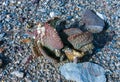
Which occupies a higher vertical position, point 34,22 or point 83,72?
point 34,22

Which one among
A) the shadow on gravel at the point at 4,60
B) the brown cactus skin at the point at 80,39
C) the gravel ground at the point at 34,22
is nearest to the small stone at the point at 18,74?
the gravel ground at the point at 34,22

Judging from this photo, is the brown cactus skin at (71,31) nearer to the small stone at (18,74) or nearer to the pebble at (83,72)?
the pebble at (83,72)

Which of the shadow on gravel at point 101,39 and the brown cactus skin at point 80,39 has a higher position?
the brown cactus skin at point 80,39

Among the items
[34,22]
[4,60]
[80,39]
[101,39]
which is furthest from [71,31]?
[4,60]

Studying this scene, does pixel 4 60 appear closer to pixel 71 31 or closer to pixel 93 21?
pixel 71 31

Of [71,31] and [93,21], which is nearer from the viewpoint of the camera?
[71,31]

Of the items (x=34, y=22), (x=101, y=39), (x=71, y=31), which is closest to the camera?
(x=71, y=31)

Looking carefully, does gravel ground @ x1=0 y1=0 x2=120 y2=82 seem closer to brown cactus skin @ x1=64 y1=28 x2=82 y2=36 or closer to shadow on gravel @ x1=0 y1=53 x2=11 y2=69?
shadow on gravel @ x1=0 y1=53 x2=11 y2=69

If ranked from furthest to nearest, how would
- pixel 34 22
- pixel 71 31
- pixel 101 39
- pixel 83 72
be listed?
pixel 34 22 < pixel 101 39 < pixel 71 31 < pixel 83 72
